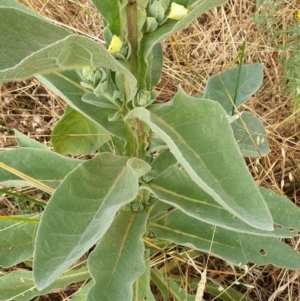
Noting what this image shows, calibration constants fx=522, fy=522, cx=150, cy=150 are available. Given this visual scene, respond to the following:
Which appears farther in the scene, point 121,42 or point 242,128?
point 242,128

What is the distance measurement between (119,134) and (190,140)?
0.34m

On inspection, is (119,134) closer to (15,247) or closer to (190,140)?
(190,140)

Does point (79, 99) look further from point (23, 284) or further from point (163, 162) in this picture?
point (23, 284)

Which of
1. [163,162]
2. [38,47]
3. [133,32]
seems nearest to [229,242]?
[163,162]

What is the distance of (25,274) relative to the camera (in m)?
2.01

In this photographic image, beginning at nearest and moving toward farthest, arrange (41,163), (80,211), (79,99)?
1. (80,211)
2. (79,99)
3. (41,163)

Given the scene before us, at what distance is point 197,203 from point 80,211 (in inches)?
14.6

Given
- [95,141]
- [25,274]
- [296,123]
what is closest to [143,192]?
[95,141]

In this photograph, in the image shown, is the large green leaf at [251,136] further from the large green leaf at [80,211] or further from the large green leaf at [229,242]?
the large green leaf at [80,211]

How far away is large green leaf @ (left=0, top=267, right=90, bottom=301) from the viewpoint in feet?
Answer: 6.37

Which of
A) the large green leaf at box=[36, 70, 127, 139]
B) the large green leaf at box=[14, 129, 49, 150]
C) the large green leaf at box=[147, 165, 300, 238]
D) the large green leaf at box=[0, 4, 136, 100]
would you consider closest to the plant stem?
the large green leaf at box=[0, 4, 136, 100]

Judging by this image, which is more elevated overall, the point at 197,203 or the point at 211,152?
the point at 211,152

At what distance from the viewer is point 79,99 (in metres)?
1.39

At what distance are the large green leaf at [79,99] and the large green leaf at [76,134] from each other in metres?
0.27
